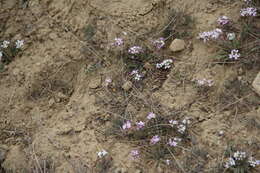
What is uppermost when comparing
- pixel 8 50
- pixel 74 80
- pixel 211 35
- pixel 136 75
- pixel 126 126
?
pixel 211 35

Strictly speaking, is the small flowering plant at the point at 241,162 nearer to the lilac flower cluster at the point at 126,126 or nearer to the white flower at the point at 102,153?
the lilac flower cluster at the point at 126,126

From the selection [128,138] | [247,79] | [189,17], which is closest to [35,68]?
[128,138]

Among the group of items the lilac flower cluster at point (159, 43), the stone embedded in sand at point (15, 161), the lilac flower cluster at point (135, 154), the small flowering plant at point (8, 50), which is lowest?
the stone embedded in sand at point (15, 161)

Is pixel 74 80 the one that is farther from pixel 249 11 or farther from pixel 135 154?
pixel 249 11

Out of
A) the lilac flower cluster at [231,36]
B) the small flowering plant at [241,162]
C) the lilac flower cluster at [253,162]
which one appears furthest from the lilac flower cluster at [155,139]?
the lilac flower cluster at [231,36]

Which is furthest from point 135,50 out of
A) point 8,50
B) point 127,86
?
point 8,50

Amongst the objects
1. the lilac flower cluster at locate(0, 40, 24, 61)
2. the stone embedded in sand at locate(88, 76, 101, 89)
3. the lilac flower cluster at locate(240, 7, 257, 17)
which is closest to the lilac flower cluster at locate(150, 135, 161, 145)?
the stone embedded in sand at locate(88, 76, 101, 89)
